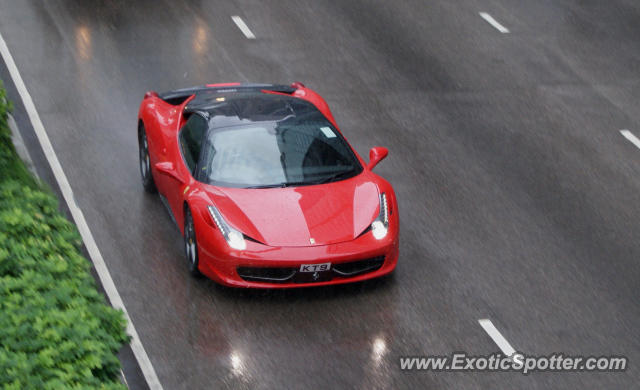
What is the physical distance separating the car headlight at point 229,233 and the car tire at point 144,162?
2.32m

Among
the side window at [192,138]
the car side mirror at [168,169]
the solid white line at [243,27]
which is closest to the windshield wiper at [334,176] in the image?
the side window at [192,138]

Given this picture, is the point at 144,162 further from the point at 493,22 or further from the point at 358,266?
the point at 493,22

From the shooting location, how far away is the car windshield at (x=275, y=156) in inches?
426

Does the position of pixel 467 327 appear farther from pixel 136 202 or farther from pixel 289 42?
pixel 289 42

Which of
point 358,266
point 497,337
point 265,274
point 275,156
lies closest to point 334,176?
point 275,156

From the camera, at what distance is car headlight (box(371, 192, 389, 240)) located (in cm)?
1038

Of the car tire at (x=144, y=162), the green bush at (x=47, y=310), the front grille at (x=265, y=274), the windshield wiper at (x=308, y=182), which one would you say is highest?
the green bush at (x=47, y=310)

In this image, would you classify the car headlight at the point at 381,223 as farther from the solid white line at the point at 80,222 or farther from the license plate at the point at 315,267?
the solid white line at the point at 80,222

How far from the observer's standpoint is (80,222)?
11.8 m

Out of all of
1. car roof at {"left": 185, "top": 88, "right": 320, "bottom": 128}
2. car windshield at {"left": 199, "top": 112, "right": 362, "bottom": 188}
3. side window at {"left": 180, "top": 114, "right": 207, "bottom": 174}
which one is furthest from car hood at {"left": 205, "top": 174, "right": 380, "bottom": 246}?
car roof at {"left": 185, "top": 88, "right": 320, "bottom": 128}

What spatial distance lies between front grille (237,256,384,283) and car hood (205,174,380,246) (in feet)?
0.82

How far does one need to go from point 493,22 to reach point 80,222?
10086mm

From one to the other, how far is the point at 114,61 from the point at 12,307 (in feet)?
34.6

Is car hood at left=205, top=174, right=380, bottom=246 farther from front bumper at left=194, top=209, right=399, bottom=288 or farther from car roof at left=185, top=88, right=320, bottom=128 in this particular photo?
car roof at left=185, top=88, right=320, bottom=128
